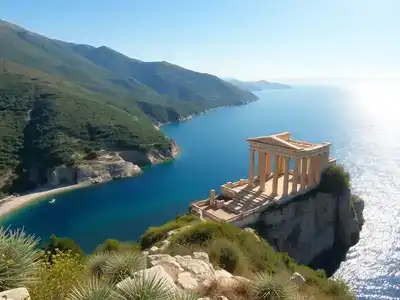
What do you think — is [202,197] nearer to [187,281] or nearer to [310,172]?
[310,172]

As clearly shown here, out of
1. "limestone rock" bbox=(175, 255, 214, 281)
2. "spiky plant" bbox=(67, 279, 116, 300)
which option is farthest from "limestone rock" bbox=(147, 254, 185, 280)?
"spiky plant" bbox=(67, 279, 116, 300)

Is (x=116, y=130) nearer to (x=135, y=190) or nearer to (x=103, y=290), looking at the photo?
(x=135, y=190)

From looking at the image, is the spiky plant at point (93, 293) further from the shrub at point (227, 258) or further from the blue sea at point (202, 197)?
the blue sea at point (202, 197)

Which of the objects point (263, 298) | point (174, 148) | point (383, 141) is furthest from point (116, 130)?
point (263, 298)

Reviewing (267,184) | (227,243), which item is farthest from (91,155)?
(227,243)

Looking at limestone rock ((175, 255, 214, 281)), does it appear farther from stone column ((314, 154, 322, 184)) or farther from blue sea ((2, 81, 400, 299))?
stone column ((314, 154, 322, 184))

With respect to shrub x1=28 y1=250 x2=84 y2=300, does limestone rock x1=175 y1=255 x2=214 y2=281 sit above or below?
below
